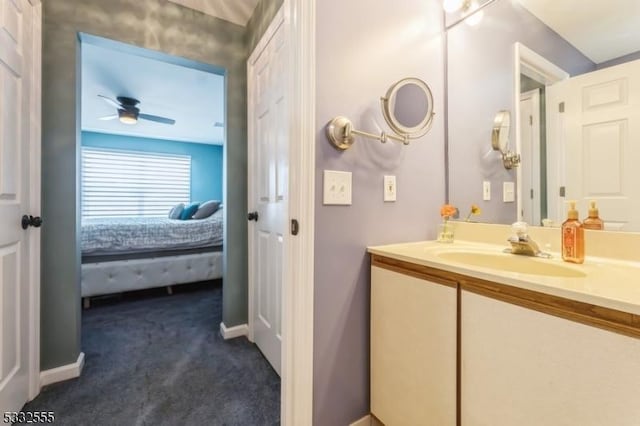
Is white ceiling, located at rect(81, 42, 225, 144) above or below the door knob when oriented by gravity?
above

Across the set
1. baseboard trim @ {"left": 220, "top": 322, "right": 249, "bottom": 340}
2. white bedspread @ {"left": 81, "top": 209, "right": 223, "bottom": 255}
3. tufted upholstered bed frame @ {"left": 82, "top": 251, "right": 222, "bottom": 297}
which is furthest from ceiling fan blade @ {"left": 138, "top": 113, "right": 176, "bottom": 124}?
baseboard trim @ {"left": 220, "top": 322, "right": 249, "bottom": 340}

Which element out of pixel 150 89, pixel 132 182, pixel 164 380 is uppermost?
pixel 150 89

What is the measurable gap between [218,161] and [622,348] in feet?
20.0

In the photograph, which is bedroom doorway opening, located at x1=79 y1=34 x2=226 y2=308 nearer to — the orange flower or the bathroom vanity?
the orange flower

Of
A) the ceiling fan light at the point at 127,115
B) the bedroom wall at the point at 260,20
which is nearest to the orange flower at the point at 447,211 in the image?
the bedroom wall at the point at 260,20

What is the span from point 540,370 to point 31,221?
2.03 meters

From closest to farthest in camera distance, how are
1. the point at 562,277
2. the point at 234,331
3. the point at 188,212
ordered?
1. the point at 562,277
2. the point at 234,331
3. the point at 188,212

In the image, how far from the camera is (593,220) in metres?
0.98

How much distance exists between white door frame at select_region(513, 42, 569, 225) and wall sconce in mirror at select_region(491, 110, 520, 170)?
32 mm

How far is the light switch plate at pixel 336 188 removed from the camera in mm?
1040

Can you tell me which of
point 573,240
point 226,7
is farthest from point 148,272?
point 573,240

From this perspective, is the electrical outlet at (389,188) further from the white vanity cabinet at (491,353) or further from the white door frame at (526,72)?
the white door frame at (526,72)

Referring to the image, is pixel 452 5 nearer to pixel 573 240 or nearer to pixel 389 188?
pixel 389 188

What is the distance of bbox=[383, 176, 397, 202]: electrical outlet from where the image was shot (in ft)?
3.92
